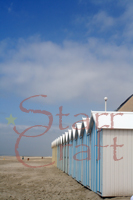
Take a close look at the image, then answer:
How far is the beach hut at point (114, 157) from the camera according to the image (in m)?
11.3

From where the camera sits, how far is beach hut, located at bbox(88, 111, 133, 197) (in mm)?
11344

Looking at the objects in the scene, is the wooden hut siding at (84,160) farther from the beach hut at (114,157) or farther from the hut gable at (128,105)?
the hut gable at (128,105)

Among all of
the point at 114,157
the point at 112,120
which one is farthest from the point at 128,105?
the point at 114,157

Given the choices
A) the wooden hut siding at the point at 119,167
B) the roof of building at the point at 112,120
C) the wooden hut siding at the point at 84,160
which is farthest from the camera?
the wooden hut siding at the point at 84,160

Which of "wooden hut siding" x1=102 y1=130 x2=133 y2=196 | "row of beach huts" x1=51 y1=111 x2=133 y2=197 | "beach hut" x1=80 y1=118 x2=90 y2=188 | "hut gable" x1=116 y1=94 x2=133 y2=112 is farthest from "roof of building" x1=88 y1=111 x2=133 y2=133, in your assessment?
"hut gable" x1=116 y1=94 x2=133 y2=112

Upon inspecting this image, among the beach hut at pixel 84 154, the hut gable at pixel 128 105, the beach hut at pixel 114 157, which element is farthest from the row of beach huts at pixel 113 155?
the hut gable at pixel 128 105

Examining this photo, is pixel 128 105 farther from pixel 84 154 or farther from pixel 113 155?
pixel 113 155

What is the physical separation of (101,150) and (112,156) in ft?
1.85

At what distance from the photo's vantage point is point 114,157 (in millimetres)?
11625

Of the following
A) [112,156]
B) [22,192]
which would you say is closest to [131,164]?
[112,156]

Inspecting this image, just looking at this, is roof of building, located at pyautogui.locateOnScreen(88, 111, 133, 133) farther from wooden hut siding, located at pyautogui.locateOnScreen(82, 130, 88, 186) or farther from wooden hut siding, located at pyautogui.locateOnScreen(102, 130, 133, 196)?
wooden hut siding, located at pyautogui.locateOnScreen(82, 130, 88, 186)

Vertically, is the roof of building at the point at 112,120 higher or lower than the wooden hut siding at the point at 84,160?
higher

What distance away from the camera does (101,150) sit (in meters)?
11.8

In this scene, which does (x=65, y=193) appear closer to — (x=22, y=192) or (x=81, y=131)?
(x=22, y=192)
